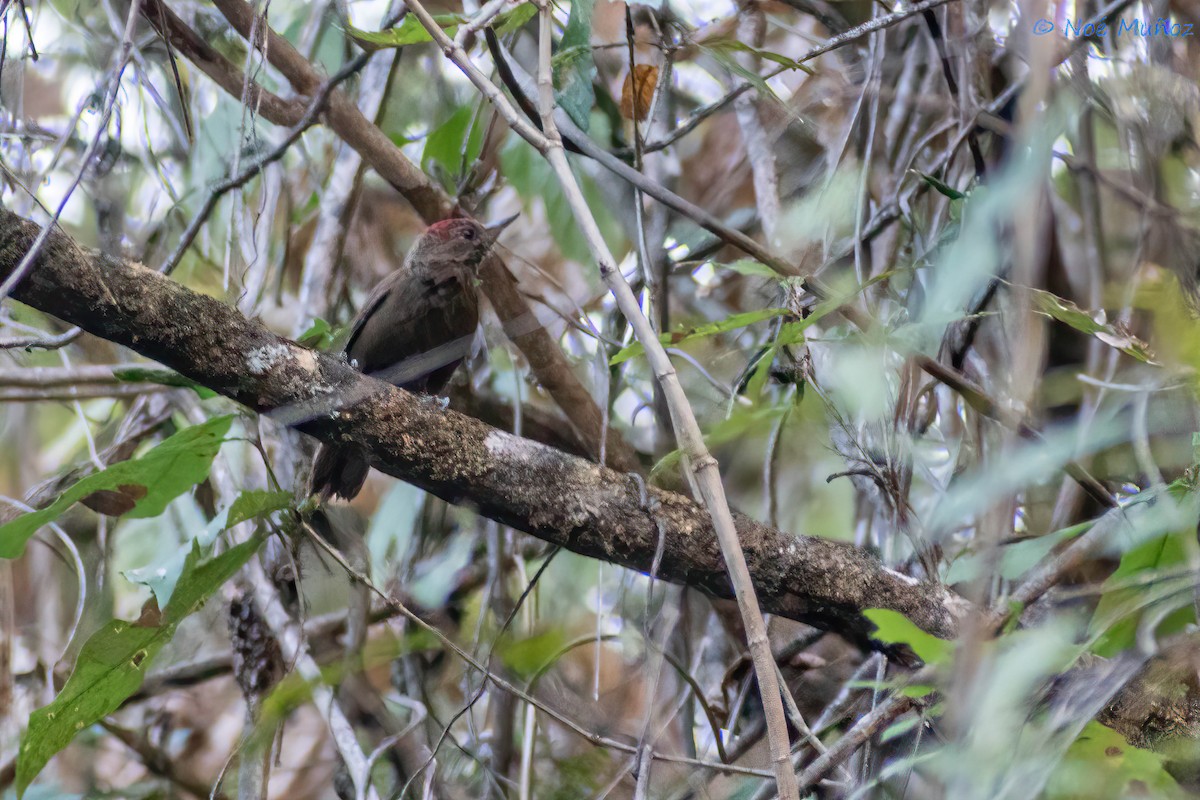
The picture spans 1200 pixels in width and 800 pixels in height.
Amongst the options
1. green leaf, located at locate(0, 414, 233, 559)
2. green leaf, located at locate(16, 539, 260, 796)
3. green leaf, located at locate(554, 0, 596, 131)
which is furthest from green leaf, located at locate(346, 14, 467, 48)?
green leaf, located at locate(16, 539, 260, 796)

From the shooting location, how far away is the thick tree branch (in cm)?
165

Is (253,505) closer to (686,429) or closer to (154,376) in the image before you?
(154,376)

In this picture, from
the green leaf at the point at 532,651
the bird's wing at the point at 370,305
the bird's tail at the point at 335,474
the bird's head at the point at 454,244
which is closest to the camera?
the green leaf at the point at 532,651

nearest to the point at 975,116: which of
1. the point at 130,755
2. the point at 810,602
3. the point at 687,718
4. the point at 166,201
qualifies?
the point at 810,602

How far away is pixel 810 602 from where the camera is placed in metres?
1.93

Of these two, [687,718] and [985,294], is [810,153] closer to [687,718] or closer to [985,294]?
[985,294]

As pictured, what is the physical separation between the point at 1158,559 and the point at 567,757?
1.83 metres

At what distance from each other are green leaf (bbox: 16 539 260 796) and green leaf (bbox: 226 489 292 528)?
6cm

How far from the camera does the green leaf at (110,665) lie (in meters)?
1.85

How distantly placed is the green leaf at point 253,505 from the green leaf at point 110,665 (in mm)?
65

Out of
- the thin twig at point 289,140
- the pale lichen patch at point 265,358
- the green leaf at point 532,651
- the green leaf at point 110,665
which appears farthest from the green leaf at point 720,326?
the thin twig at point 289,140

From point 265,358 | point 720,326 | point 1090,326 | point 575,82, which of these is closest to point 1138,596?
point 1090,326

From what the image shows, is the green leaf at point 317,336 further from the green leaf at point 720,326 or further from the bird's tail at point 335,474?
the green leaf at point 720,326

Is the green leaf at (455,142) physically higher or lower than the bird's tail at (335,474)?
higher
